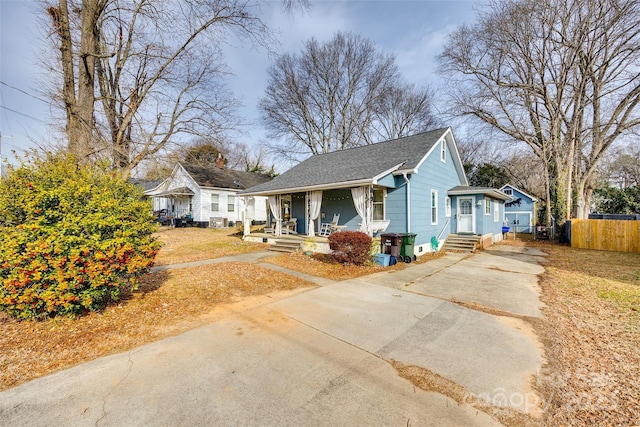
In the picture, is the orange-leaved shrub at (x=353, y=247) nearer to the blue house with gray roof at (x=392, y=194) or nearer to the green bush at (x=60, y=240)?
the blue house with gray roof at (x=392, y=194)

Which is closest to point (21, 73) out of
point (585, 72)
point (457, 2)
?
point (457, 2)

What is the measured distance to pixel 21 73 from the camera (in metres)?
8.48

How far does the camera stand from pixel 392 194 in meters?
11.0

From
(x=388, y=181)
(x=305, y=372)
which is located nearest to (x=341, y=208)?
(x=388, y=181)

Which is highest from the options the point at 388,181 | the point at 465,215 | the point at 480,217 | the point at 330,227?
the point at 388,181

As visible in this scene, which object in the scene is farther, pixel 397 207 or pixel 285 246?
pixel 285 246

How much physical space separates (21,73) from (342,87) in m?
21.8

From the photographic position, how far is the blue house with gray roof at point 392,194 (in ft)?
34.6

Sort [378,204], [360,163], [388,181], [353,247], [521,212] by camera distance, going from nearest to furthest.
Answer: [353,247], [388,181], [378,204], [360,163], [521,212]

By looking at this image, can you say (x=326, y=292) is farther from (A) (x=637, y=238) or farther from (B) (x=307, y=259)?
(A) (x=637, y=238)

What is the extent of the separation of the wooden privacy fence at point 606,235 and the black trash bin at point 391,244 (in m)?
11.8

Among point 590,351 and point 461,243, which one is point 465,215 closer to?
point 461,243

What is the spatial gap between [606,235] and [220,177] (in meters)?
26.3

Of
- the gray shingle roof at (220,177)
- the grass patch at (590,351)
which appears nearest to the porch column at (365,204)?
the grass patch at (590,351)
